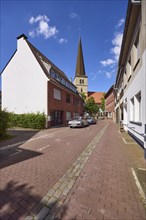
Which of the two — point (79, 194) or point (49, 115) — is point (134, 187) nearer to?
point (79, 194)

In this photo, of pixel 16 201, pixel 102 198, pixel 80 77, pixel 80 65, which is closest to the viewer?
pixel 16 201

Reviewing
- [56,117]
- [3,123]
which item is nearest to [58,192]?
[3,123]

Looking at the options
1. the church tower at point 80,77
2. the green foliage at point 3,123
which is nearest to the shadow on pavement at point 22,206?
the green foliage at point 3,123

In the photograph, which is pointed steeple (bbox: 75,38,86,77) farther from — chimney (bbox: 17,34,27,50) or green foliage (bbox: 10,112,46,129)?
green foliage (bbox: 10,112,46,129)

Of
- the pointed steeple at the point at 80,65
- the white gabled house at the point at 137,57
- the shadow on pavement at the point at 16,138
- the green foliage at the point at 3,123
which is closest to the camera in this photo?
the white gabled house at the point at 137,57

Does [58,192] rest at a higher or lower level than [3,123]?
lower

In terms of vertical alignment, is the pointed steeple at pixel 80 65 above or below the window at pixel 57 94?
above

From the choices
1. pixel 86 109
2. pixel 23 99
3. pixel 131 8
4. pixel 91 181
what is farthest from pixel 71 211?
pixel 86 109

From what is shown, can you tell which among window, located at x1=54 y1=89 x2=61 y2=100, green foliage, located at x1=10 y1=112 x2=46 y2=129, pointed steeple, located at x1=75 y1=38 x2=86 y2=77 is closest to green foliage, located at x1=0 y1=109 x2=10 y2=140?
green foliage, located at x1=10 y1=112 x2=46 y2=129

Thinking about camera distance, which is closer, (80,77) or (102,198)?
(102,198)

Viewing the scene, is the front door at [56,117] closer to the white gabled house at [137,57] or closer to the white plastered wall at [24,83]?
the white plastered wall at [24,83]

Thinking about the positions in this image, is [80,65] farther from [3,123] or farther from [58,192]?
[58,192]

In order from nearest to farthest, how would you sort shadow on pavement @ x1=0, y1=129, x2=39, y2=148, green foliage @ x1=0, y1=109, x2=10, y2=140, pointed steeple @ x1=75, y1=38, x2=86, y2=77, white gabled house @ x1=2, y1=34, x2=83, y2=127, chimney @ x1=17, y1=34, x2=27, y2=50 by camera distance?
shadow on pavement @ x1=0, y1=129, x2=39, y2=148 → green foliage @ x1=0, y1=109, x2=10, y2=140 → white gabled house @ x1=2, y1=34, x2=83, y2=127 → chimney @ x1=17, y1=34, x2=27, y2=50 → pointed steeple @ x1=75, y1=38, x2=86, y2=77

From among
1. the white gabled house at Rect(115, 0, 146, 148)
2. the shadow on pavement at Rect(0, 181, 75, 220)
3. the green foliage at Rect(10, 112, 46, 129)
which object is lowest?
the shadow on pavement at Rect(0, 181, 75, 220)
